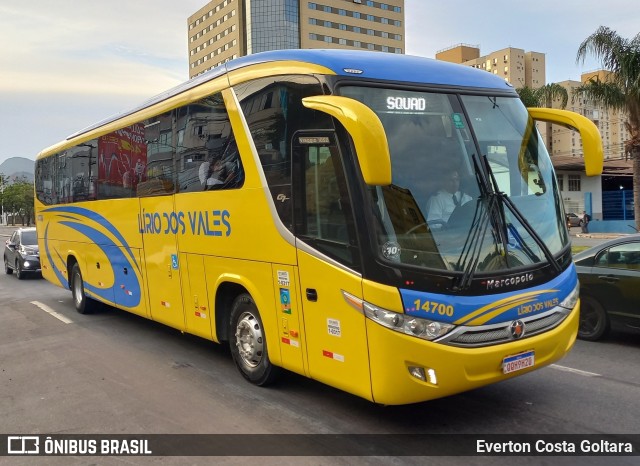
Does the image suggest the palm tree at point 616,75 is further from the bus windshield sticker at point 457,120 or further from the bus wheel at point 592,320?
the bus windshield sticker at point 457,120

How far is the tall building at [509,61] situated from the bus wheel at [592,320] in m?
127

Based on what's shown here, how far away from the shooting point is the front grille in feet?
14.6

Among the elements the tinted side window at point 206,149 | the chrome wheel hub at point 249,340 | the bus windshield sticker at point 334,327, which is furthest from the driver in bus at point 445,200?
the chrome wheel hub at point 249,340

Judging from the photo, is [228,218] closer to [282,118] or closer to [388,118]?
[282,118]

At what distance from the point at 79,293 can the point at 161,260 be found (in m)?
4.33

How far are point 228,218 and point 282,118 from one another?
54.7 inches

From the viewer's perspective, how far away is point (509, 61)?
443 ft

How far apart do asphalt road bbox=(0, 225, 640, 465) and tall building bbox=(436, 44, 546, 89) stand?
129 meters

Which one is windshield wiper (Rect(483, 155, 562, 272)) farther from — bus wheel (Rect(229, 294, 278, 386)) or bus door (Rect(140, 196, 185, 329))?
bus door (Rect(140, 196, 185, 329))

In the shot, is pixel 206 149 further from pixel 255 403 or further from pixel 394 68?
pixel 255 403

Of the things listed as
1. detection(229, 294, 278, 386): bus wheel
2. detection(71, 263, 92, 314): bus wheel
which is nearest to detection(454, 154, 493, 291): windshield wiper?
detection(229, 294, 278, 386): bus wheel

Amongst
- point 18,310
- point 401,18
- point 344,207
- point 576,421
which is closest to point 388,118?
point 344,207

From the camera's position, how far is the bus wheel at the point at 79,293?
1120 centimetres

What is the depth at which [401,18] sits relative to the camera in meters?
139
